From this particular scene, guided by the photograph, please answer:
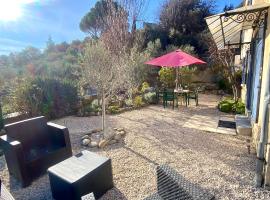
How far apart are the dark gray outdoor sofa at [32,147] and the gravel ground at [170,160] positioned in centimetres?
27

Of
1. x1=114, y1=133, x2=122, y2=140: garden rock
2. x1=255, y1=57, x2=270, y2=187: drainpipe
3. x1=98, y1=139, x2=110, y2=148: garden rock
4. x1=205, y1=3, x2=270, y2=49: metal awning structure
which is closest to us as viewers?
x1=255, y1=57, x2=270, y2=187: drainpipe

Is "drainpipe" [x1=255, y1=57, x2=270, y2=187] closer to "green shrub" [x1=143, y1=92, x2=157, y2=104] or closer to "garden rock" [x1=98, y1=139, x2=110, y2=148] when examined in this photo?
"garden rock" [x1=98, y1=139, x2=110, y2=148]

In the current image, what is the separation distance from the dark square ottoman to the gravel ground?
242 mm

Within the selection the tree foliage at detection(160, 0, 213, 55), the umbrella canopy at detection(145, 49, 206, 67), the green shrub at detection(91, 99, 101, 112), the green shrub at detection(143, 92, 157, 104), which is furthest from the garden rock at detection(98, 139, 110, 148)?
the tree foliage at detection(160, 0, 213, 55)

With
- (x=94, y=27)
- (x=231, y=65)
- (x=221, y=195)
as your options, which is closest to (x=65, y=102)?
(x=221, y=195)

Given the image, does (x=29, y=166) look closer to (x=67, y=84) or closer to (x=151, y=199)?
(x=151, y=199)

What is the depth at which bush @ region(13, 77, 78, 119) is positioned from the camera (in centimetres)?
748

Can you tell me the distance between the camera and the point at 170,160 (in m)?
4.50

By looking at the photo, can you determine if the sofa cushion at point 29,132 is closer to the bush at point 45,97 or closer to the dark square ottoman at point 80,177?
the dark square ottoman at point 80,177

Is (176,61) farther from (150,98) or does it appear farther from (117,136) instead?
(117,136)

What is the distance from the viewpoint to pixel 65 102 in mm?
8305

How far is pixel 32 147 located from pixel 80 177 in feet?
6.34

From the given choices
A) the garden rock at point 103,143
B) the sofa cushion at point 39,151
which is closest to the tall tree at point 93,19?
the garden rock at point 103,143

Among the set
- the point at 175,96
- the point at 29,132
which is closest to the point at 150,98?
the point at 175,96
